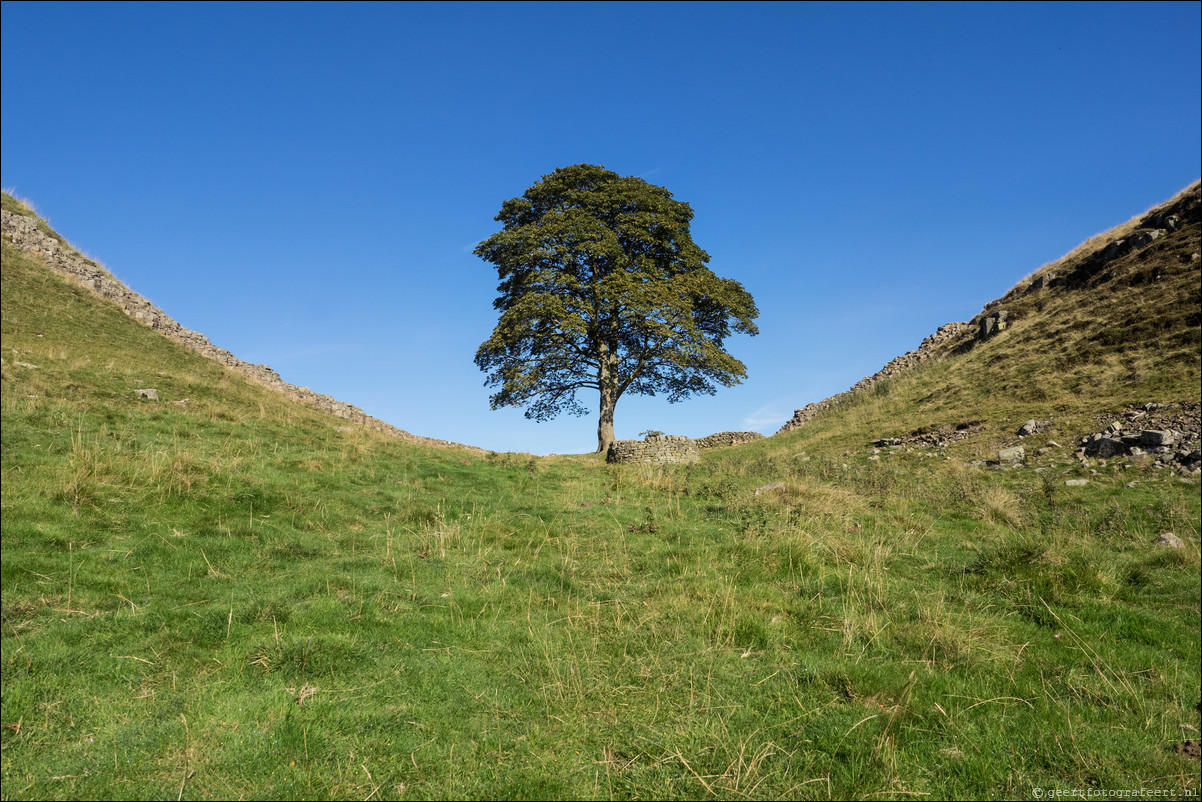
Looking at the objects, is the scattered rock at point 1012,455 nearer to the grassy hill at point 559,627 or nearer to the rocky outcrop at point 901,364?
the grassy hill at point 559,627

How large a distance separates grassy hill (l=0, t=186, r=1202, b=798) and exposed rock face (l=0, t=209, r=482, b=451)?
12.6 m

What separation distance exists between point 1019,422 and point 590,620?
62.2ft

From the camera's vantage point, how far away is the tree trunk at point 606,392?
100 feet

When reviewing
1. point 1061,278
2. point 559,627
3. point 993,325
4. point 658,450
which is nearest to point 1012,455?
point 658,450

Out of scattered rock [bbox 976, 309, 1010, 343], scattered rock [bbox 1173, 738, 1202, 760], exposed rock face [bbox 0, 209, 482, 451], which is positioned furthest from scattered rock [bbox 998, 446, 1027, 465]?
exposed rock face [bbox 0, 209, 482, 451]

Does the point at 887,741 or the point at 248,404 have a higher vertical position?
the point at 248,404

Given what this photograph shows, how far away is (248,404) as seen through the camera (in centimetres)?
2177

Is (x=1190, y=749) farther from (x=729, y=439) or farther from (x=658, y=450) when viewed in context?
(x=729, y=439)

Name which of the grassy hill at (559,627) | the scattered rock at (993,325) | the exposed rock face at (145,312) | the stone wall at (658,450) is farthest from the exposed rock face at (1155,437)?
the exposed rock face at (145,312)

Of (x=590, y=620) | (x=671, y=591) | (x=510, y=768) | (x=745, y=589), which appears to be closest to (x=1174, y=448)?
(x=745, y=589)

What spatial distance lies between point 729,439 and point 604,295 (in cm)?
1301

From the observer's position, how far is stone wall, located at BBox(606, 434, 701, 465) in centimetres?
2216

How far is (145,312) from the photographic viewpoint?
27.7m

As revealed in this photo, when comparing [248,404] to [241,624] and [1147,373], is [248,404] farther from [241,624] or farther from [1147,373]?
[1147,373]
